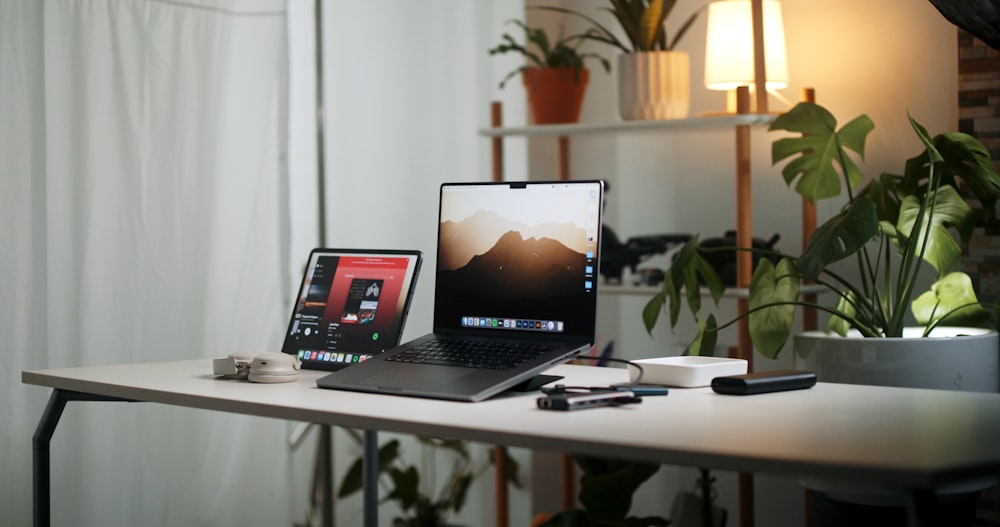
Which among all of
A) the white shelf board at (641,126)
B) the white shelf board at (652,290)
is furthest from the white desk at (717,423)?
the white shelf board at (641,126)

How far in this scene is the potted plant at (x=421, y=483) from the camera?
3318mm

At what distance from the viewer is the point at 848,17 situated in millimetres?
2945

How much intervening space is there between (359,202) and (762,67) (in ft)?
4.48

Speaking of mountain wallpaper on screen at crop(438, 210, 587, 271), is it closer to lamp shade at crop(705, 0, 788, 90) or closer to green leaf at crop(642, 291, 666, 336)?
green leaf at crop(642, 291, 666, 336)

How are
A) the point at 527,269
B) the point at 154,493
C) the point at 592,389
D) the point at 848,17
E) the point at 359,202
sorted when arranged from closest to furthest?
the point at 592,389 < the point at 527,269 < the point at 154,493 < the point at 848,17 < the point at 359,202

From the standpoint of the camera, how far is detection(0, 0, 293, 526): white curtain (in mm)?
2426

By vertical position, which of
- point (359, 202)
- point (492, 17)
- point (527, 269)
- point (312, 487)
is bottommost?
point (312, 487)

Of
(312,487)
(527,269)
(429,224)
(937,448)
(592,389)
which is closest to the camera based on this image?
(937,448)

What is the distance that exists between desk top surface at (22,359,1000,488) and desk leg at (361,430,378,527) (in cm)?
44

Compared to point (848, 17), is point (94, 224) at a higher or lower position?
lower

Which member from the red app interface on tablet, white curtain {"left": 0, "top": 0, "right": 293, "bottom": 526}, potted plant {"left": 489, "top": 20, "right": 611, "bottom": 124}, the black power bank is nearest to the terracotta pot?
potted plant {"left": 489, "top": 20, "right": 611, "bottom": 124}

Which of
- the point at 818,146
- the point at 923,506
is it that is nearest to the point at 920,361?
the point at 818,146

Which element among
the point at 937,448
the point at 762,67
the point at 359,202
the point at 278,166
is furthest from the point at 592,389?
the point at 359,202

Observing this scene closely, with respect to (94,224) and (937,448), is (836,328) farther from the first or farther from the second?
(94,224)
